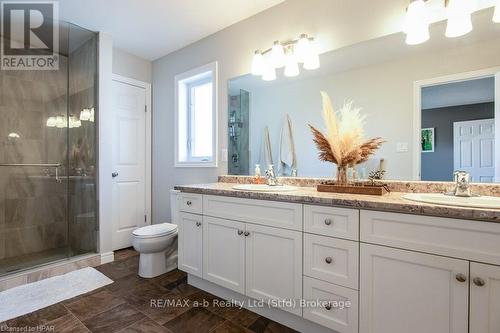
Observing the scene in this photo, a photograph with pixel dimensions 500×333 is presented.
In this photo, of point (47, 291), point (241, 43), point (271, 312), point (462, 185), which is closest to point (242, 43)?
point (241, 43)

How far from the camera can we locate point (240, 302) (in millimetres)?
1717

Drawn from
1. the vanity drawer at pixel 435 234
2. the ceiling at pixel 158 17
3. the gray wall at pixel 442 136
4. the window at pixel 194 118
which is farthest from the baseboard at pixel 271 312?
the ceiling at pixel 158 17

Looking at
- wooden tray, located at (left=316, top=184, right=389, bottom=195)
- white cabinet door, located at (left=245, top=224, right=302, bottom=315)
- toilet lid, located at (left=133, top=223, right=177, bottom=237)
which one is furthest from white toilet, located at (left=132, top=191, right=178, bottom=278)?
wooden tray, located at (left=316, top=184, right=389, bottom=195)

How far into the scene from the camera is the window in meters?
2.71

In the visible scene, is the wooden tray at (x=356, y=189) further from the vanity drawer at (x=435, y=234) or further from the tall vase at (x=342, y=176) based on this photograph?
the vanity drawer at (x=435, y=234)

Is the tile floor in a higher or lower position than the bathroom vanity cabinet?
→ lower

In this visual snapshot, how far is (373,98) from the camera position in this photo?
167 cm

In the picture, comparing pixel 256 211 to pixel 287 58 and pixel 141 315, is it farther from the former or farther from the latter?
pixel 287 58

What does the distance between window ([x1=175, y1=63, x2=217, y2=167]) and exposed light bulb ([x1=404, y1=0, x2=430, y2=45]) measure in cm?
178

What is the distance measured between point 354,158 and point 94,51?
2.69m

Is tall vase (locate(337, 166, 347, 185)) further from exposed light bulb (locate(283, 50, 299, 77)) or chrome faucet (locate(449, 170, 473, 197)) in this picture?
exposed light bulb (locate(283, 50, 299, 77))

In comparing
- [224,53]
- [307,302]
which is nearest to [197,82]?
[224,53]

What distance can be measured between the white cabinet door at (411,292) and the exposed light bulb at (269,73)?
149 cm

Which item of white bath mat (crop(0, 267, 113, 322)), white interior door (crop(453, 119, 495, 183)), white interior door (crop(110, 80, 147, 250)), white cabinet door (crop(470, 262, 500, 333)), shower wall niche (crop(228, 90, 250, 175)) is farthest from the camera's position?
white interior door (crop(110, 80, 147, 250))
